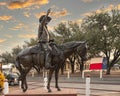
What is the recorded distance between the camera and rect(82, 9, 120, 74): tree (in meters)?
54.3

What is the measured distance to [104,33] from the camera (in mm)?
54844

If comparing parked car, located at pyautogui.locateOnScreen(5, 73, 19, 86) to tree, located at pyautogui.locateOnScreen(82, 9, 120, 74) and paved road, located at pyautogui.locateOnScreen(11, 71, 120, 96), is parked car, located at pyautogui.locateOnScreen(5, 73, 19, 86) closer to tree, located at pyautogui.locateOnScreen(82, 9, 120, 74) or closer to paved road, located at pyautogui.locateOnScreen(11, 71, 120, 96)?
paved road, located at pyautogui.locateOnScreen(11, 71, 120, 96)

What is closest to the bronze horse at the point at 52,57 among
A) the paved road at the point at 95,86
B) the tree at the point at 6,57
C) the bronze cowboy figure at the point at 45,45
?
the bronze cowboy figure at the point at 45,45

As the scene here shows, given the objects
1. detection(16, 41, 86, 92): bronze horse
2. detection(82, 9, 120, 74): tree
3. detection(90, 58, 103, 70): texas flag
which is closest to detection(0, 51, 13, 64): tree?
detection(82, 9, 120, 74): tree

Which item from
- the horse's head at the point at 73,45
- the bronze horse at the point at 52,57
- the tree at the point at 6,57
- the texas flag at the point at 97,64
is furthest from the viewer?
the tree at the point at 6,57

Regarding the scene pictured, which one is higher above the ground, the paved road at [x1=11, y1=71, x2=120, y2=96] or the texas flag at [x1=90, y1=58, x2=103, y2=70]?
the texas flag at [x1=90, y1=58, x2=103, y2=70]

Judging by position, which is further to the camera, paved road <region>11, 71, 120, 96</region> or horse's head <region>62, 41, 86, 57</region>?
paved road <region>11, 71, 120, 96</region>

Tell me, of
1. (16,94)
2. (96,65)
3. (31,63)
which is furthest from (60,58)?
(96,65)

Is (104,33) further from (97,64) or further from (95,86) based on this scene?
(95,86)

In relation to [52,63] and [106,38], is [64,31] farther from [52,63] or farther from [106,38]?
[52,63]

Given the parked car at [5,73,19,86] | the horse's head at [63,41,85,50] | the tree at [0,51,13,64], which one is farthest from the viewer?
the tree at [0,51,13,64]

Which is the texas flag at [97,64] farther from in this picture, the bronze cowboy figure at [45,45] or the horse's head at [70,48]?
the horse's head at [70,48]

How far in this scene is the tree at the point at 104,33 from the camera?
2139 inches

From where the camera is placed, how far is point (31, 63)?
46.8 feet
